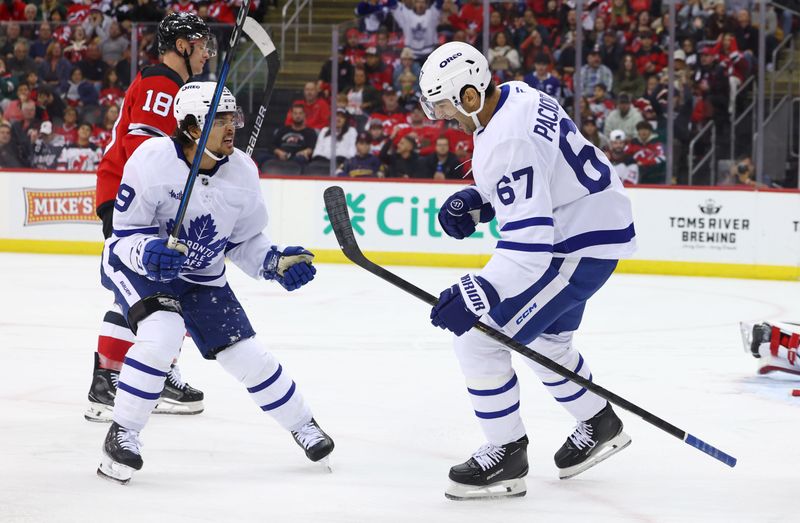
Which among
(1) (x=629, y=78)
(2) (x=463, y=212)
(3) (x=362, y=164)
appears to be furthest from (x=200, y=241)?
(1) (x=629, y=78)

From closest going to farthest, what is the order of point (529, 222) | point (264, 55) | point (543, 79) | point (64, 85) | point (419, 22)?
point (529, 222) < point (264, 55) < point (543, 79) < point (419, 22) < point (64, 85)

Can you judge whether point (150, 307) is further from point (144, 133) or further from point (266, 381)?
point (144, 133)

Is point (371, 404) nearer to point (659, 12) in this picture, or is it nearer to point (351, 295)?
point (351, 295)

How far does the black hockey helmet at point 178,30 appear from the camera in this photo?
4223mm

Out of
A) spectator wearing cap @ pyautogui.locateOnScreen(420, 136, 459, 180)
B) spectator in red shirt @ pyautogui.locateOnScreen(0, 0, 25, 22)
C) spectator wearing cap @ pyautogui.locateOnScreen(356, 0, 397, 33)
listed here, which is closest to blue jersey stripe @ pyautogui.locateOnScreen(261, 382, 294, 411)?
spectator wearing cap @ pyautogui.locateOnScreen(420, 136, 459, 180)

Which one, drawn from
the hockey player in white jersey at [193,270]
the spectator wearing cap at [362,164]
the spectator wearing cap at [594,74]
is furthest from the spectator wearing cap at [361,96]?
the hockey player in white jersey at [193,270]

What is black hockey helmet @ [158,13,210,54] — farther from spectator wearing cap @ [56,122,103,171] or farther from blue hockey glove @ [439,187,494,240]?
spectator wearing cap @ [56,122,103,171]

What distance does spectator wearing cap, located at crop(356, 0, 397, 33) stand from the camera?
10.7 metres

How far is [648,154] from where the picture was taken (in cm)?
944

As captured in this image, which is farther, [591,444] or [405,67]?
[405,67]

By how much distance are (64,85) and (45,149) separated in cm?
82

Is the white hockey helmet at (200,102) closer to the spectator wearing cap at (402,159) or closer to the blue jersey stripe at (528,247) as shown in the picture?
the blue jersey stripe at (528,247)

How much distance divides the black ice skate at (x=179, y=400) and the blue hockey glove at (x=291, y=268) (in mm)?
962

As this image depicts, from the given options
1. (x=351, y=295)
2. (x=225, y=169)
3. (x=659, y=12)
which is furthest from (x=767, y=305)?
(x=225, y=169)
